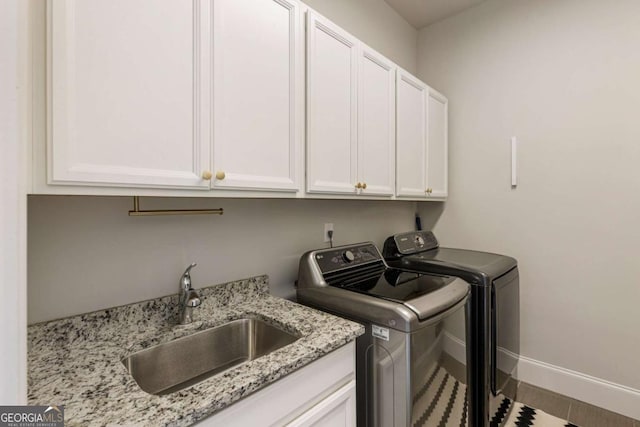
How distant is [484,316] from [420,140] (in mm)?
1216

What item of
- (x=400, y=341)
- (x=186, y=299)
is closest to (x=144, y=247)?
(x=186, y=299)

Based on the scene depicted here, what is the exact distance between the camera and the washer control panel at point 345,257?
1.58 metres

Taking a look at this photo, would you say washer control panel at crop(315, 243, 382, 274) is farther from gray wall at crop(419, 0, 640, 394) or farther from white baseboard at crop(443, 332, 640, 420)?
white baseboard at crop(443, 332, 640, 420)

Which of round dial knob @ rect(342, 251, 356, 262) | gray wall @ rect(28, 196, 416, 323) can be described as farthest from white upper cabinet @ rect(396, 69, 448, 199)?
gray wall @ rect(28, 196, 416, 323)

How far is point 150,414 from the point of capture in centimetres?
68

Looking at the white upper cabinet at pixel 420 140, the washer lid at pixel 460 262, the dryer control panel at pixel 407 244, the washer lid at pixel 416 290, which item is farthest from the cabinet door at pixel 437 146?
the washer lid at pixel 416 290

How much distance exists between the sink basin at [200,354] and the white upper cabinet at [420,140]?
1.19 meters

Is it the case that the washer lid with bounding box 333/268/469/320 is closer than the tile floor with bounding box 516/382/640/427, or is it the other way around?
the washer lid with bounding box 333/268/469/320

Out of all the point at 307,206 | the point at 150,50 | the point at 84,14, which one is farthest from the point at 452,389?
the point at 84,14

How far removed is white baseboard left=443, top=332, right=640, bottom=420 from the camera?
1940 millimetres

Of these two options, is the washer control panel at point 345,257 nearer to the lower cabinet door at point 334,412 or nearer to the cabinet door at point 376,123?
the cabinet door at point 376,123

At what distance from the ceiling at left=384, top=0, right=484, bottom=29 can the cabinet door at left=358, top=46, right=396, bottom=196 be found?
105 cm

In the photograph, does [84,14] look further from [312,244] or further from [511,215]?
[511,215]

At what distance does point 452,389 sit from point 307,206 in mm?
1185
